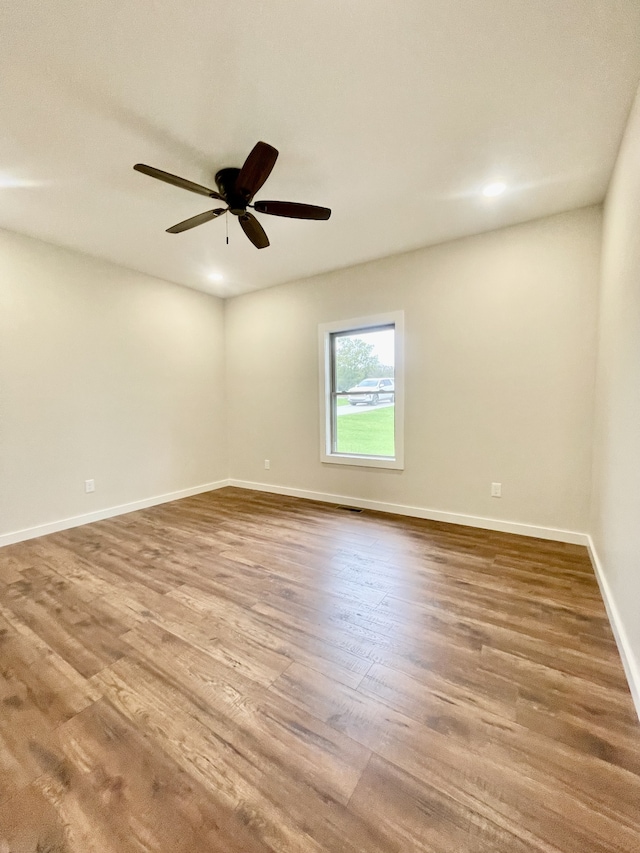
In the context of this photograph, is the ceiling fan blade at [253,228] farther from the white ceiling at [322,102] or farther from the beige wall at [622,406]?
the beige wall at [622,406]

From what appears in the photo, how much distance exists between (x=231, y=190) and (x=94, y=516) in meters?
3.39

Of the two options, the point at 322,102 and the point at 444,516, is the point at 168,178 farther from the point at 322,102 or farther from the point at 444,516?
the point at 444,516

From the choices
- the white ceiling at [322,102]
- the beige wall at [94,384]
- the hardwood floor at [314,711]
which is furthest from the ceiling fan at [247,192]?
the hardwood floor at [314,711]

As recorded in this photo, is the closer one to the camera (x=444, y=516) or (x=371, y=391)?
(x=444, y=516)

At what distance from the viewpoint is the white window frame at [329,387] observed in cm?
361

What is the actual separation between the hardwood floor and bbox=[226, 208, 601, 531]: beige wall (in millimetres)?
875

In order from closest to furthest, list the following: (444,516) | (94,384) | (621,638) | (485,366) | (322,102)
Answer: (621,638) < (322,102) < (485,366) < (444,516) < (94,384)

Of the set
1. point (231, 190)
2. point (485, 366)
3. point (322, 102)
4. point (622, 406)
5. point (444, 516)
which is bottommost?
point (444, 516)

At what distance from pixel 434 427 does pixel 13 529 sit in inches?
160

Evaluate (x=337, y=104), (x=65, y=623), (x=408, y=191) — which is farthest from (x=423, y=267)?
(x=65, y=623)

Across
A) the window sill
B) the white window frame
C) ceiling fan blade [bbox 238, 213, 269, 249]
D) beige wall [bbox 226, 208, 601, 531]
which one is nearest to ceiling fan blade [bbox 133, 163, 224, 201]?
ceiling fan blade [bbox 238, 213, 269, 249]

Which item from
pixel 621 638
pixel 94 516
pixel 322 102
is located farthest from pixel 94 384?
pixel 621 638

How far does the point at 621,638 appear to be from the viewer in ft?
5.34

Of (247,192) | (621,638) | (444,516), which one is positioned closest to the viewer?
(621,638)
